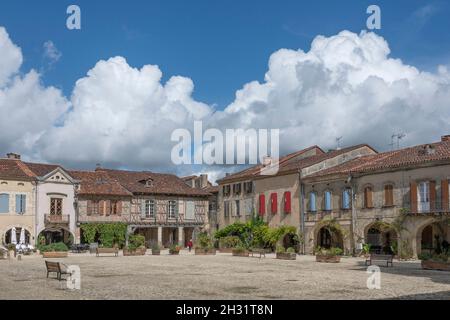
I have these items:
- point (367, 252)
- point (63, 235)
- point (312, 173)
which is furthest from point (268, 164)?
point (63, 235)

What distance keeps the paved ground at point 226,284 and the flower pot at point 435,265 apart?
790mm

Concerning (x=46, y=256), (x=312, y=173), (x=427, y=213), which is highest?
(x=312, y=173)

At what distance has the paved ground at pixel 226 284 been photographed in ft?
50.7

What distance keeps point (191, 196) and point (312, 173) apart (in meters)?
15.7

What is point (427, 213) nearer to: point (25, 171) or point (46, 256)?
point (46, 256)

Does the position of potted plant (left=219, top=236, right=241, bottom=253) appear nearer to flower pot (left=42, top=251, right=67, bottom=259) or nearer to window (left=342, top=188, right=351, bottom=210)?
window (left=342, top=188, right=351, bottom=210)

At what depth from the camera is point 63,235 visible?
153ft

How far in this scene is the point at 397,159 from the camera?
3541 cm

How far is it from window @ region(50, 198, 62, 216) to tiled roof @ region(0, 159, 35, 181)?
8.06 ft

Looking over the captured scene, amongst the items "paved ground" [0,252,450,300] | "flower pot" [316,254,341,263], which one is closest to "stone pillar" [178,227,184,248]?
"flower pot" [316,254,341,263]

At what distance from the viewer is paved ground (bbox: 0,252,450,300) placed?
15.4 metres

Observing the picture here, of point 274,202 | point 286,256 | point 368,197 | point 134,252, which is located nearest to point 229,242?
point 274,202

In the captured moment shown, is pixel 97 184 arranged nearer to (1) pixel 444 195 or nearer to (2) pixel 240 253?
(2) pixel 240 253

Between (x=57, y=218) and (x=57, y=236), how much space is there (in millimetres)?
1980
